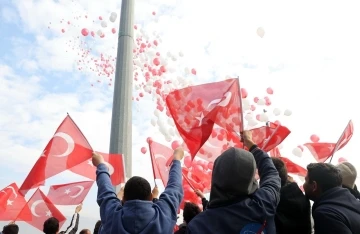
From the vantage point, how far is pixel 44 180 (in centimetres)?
880

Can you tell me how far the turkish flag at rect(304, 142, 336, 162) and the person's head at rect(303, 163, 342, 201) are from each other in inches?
281

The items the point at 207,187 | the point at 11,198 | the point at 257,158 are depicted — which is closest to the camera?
the point at 257,158

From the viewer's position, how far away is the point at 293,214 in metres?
3.39

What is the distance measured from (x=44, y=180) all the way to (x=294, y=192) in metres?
6.67

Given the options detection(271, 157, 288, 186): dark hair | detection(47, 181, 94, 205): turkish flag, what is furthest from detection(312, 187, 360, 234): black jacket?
detection(47, 181, 94, 205): turkish flag

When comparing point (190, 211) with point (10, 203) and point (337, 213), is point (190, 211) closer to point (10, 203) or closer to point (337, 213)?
point (337, 213)

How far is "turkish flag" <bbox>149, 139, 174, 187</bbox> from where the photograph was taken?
8.99 meters

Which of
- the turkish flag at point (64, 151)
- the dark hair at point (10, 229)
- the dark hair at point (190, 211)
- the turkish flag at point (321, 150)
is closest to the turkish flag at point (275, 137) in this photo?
the dark hair at point (190, 211)

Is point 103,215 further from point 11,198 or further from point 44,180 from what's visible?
point 11,198

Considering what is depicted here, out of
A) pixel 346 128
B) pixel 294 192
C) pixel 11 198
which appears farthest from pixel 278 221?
pixel 11 198

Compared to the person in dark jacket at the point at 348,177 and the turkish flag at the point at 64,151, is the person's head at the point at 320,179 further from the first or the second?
the turkish flag at the point at 64,151

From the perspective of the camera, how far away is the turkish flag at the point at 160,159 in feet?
29.5

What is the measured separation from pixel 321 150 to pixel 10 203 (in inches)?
A: 338

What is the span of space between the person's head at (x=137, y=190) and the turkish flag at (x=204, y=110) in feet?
11.2
